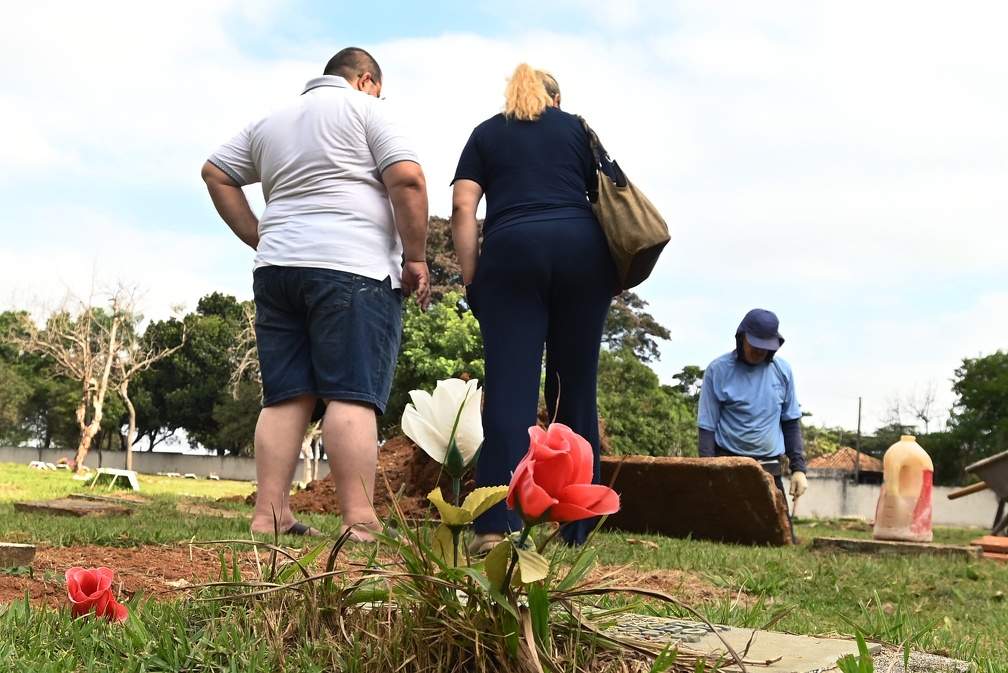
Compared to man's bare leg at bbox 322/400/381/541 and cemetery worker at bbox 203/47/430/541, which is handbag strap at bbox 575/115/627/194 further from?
man's bare leg at bbox 322/400/381/541

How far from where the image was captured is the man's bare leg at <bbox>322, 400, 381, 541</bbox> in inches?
150

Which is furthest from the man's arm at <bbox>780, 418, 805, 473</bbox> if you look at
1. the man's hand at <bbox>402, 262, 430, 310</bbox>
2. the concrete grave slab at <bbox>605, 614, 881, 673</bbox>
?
the concrete grave slab at <bbox>605, 614, 881, 673</bbox>

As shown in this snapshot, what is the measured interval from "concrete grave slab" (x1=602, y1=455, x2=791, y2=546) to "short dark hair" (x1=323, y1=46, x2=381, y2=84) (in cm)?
296

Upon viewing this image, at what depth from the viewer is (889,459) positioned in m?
7.53

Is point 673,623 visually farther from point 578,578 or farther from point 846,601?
point 846,601

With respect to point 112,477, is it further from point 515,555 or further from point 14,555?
point 515,555

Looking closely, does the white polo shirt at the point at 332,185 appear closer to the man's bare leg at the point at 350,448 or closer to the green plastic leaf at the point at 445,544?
the man's bare leg at the point at 350,448

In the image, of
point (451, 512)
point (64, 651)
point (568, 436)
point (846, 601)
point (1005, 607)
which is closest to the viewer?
point (568, 436)

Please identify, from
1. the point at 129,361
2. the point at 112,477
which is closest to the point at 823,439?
the point at 129,361

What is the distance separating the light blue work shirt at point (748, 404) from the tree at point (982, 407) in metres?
43.8

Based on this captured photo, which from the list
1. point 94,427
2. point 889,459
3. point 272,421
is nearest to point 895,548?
point 889,459

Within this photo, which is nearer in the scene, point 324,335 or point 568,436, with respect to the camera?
point 568,436

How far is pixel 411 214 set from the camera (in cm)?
410

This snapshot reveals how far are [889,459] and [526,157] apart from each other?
4667mm
